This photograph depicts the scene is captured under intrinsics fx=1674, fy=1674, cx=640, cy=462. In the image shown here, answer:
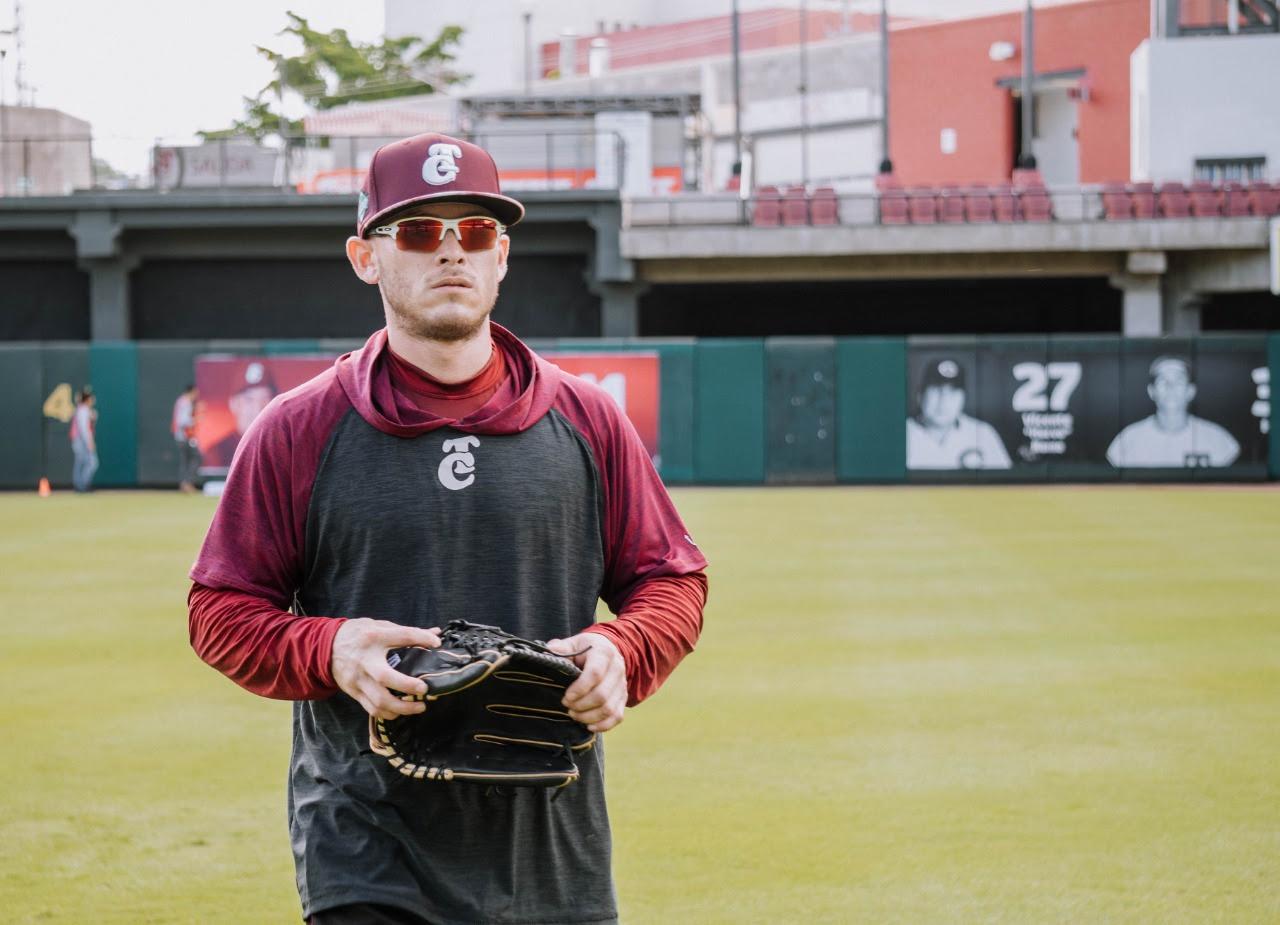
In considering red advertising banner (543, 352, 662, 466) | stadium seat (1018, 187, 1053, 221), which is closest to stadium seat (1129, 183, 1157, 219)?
stadium seat (1018, 187, 1053, 221)

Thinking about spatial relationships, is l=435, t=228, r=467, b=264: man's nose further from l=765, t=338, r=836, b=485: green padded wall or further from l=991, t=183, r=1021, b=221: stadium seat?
l=991, t=183, r=1021, b=221: stadium seat

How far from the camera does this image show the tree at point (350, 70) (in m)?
82.3

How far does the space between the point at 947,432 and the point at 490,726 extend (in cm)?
3145

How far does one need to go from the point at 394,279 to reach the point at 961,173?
59411mm

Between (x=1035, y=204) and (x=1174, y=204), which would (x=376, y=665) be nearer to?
(x=1174, y=204)

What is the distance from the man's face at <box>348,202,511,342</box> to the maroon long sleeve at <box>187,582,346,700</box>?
63cm

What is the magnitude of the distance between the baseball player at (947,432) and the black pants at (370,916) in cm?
3125

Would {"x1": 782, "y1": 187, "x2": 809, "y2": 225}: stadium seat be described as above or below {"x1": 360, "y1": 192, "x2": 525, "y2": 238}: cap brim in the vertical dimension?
above

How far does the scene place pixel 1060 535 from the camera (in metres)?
21.6

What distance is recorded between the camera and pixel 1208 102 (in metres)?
44.1

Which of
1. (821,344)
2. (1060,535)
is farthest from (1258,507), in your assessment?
(821,344)

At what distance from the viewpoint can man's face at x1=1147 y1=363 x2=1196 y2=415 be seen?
1325 inches

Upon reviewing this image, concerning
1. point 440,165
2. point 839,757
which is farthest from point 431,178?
point 839,757

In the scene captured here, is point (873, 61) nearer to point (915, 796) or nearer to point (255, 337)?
point (255, 337)
